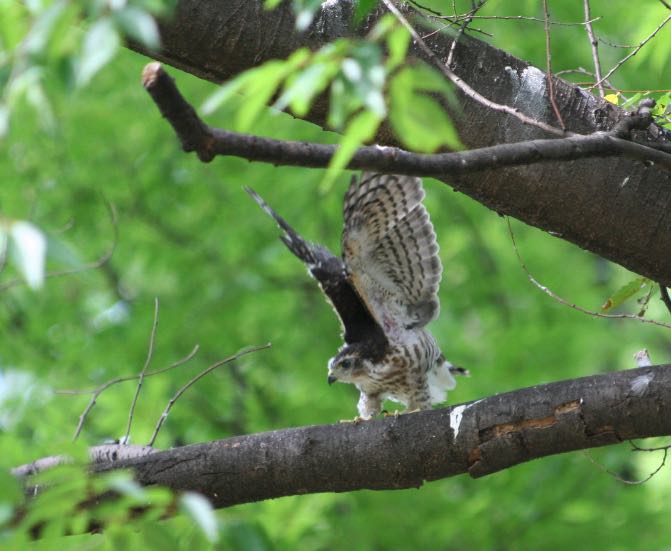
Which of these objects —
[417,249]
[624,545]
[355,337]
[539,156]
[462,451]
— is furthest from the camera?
[624,545]

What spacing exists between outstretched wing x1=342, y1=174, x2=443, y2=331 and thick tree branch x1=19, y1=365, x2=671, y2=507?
146 cm

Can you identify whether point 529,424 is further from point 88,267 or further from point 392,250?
point 392,250

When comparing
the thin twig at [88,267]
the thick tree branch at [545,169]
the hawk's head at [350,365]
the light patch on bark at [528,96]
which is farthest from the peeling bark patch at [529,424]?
the hawk's head at [350,365]

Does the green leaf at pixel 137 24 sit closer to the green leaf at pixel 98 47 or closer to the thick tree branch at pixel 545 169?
the green leaf at pixel 98 47

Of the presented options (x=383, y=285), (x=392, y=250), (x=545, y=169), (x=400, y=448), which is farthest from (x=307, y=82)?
(x=383, y=285)

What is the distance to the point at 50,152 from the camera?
7434 millimetres

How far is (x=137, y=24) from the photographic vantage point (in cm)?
149

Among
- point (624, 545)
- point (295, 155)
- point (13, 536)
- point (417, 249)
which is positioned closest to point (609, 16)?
point (417, 249)

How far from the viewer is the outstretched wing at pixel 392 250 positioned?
4.61 m

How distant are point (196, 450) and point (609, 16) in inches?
209

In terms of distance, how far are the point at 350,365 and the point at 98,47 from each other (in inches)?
151

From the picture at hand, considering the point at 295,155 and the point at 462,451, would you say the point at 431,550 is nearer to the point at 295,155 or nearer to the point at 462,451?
the point at 462,451

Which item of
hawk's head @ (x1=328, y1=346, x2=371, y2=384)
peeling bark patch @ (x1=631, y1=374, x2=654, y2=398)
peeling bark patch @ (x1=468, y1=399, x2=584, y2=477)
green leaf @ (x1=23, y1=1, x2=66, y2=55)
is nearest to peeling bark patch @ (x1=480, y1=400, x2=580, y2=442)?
peeling bark patch @ (x1=468, y1=399, x2=584, y2=477)

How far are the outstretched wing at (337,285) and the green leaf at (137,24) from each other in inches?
115
